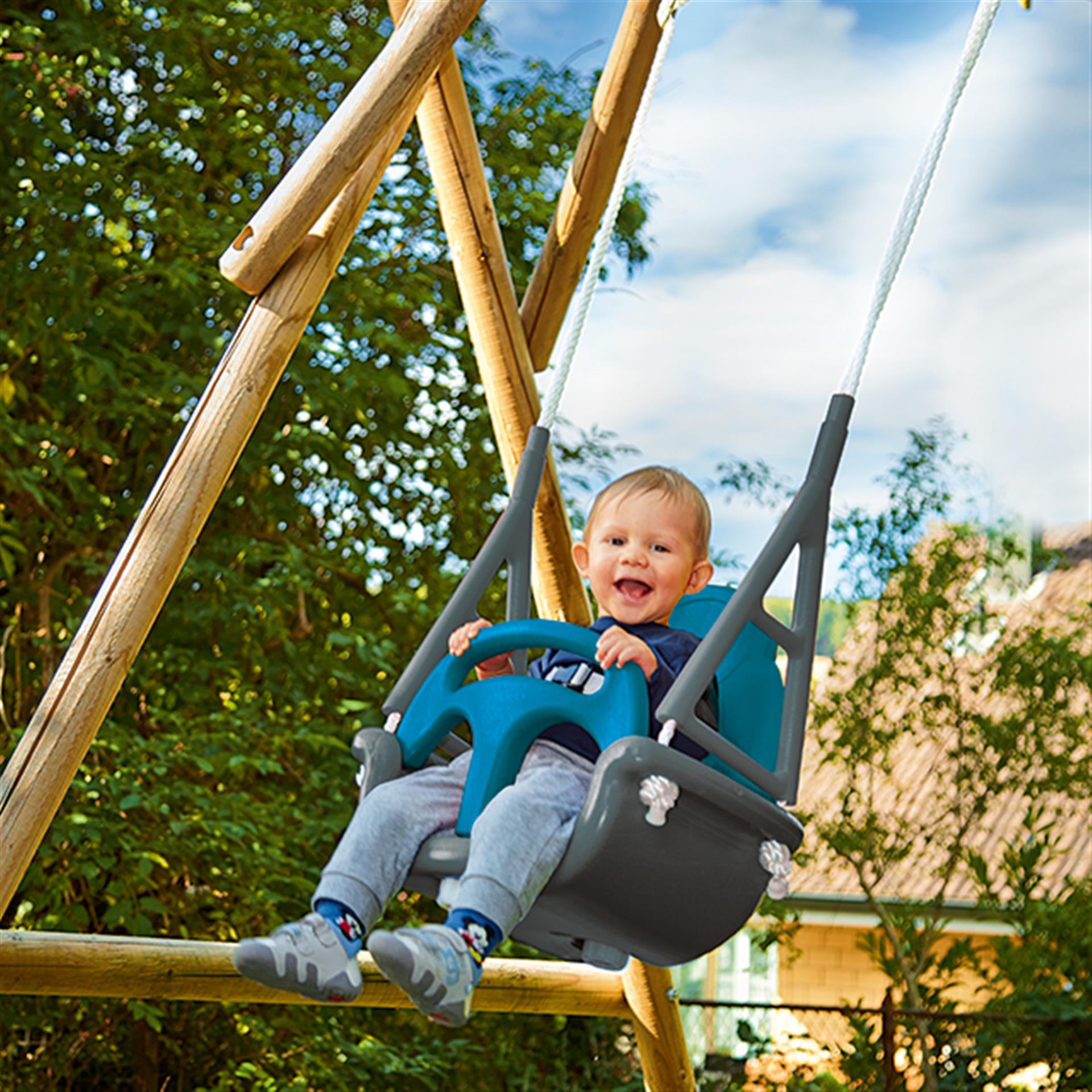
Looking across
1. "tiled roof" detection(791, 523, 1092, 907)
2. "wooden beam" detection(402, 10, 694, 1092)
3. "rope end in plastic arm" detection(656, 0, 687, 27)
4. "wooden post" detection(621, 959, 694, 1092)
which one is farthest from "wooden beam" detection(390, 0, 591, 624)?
"tiled roof" detection(791, 523, 1092, 907)

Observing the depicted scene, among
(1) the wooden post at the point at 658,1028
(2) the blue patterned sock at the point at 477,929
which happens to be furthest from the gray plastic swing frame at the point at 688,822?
(1) the wooden post at the point at 658,1028

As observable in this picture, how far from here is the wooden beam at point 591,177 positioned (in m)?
2.89

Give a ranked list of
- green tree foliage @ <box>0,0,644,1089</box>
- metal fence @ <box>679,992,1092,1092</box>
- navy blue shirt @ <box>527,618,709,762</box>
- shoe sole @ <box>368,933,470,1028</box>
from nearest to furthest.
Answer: shoe sole @ <box>368,933,470,1028</box> < navy blue shirt @ <box>527,618,709,762</box> < green tree foliage @ <box>0,0,644,1089</box> < metal fence @ <box>679,992,1092,1092</box>

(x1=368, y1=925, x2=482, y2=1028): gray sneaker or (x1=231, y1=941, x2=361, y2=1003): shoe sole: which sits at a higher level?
(x1=368, y1=925, x2=482, y2=1028): gray sneaker

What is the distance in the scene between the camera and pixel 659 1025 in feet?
10.2

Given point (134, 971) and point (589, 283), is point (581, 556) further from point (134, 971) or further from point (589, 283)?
point (134, 971)

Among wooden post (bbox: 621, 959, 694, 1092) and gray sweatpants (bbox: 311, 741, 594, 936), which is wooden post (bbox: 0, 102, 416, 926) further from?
wooden post (bbox: 621, 959, 694, 1092)

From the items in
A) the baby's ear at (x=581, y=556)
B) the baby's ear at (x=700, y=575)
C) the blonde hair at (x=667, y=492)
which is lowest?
the baby's ear at (x=581, y=556)

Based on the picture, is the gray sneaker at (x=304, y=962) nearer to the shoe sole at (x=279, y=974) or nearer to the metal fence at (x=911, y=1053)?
the shoe sole at (x=279, y=974)

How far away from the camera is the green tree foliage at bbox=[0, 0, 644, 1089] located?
A: 378cm

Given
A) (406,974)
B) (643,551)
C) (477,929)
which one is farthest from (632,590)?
(406,974)

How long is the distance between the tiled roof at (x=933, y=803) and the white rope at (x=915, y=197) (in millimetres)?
2950

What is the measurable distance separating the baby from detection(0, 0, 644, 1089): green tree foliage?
5.81 feet

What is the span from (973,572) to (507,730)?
3.64m
